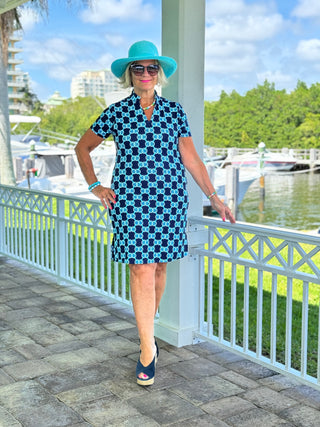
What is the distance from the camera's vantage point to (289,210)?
874 inches

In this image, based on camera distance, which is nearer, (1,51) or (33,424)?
(33,424)

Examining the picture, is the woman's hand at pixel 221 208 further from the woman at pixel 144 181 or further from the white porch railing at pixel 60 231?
the white porch railing at pixel 60 231

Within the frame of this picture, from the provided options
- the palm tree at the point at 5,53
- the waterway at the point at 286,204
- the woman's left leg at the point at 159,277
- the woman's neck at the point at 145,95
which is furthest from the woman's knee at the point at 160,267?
the waterway at the point at 286,204

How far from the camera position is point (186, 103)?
3324 mm

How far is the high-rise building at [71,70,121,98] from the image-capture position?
222 feet

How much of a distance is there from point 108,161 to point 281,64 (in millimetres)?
54171

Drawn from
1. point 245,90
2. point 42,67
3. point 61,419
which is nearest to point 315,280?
point 61,419

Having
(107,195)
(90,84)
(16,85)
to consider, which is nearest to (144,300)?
(107,195)

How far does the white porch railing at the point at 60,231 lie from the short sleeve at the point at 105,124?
1.44 m

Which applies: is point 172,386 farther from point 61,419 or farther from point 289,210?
point 289,210

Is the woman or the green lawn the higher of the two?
the woman

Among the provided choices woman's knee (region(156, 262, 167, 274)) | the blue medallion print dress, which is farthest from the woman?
woman's knee (region(156, 262, 167, 274))

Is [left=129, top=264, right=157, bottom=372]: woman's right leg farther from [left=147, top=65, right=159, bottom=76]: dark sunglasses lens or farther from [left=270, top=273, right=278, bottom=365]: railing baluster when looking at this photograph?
[left=147, top=65, right=159, bottom=76]: dark sunglasses lens

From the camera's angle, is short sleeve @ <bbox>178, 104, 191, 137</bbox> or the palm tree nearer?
short sleeve @ <bbox>178, 104, 191, 137</bbox>
